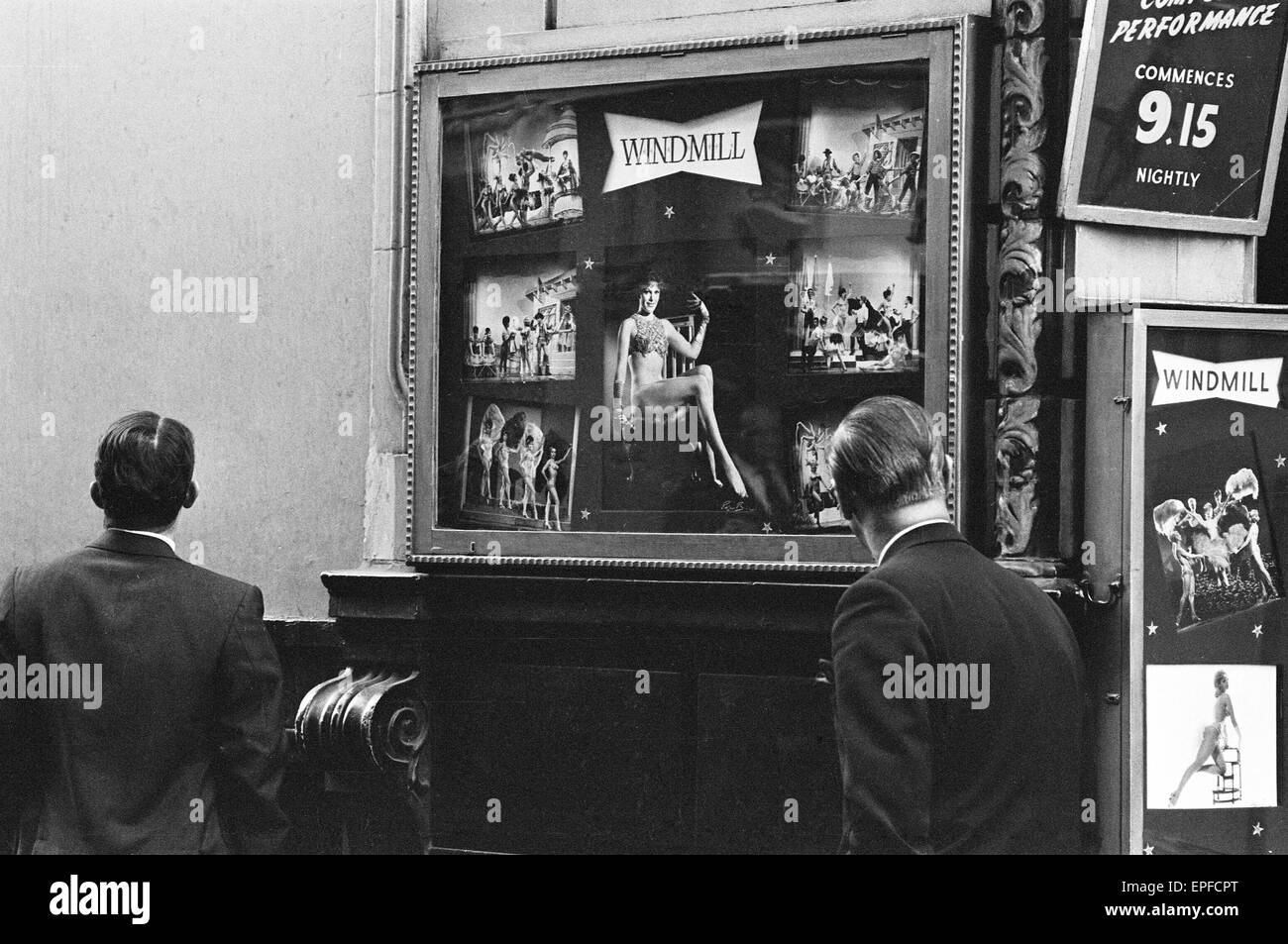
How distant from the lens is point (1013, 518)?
5.53 m

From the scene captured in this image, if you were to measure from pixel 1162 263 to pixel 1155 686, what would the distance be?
1.38m

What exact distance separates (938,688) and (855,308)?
9.01 ft

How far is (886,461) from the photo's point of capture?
3350 millimetres

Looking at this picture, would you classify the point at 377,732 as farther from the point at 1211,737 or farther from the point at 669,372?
the point at 1211,737
